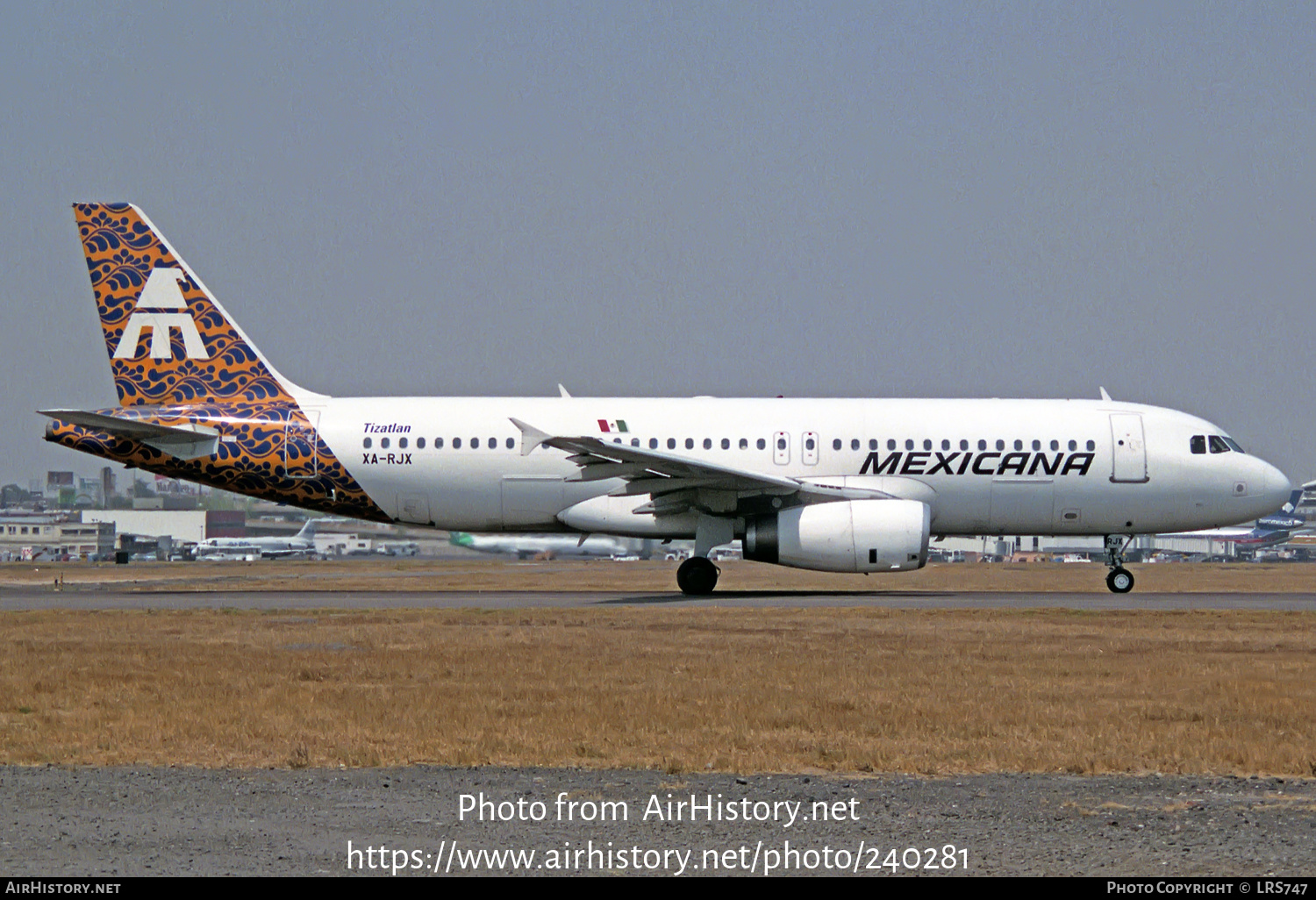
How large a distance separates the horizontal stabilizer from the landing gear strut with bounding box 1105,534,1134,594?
60.3 feet

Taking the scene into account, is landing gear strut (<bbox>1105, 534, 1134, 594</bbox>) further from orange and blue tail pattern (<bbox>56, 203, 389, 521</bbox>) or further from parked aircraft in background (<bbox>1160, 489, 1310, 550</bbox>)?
parked aircraft in background (<bbox>1160, 489, 1310, 550</bbox>)

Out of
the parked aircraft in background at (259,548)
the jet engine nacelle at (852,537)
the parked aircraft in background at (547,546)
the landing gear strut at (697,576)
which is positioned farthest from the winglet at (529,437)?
the parked aircraft in background at (259,548)

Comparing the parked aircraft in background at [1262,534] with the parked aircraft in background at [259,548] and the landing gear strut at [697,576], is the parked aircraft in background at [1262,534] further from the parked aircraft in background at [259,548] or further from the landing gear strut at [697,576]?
the landing gear strut at [697,576]

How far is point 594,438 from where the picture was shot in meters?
28.6

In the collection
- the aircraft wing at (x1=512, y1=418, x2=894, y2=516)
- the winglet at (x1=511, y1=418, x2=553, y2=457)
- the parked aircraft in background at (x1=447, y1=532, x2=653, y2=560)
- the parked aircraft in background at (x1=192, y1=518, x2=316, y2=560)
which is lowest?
the parked aircraft in background at (x1=192, y1=518, x2=316, y2=560)

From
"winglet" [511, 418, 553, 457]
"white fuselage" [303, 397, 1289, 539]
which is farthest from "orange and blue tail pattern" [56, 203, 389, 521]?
"winglet" [511, 418, 553, 457]

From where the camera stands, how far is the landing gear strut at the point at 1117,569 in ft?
101

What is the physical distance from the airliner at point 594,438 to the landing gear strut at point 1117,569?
0.24 ft

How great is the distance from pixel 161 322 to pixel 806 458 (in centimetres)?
1350

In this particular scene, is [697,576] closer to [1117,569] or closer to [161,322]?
[1117,569]

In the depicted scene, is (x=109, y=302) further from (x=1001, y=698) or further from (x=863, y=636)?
(x=1001, y=698)

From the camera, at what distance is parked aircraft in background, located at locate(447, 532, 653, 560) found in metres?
72.4

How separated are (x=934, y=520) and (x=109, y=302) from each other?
57.3 ft
